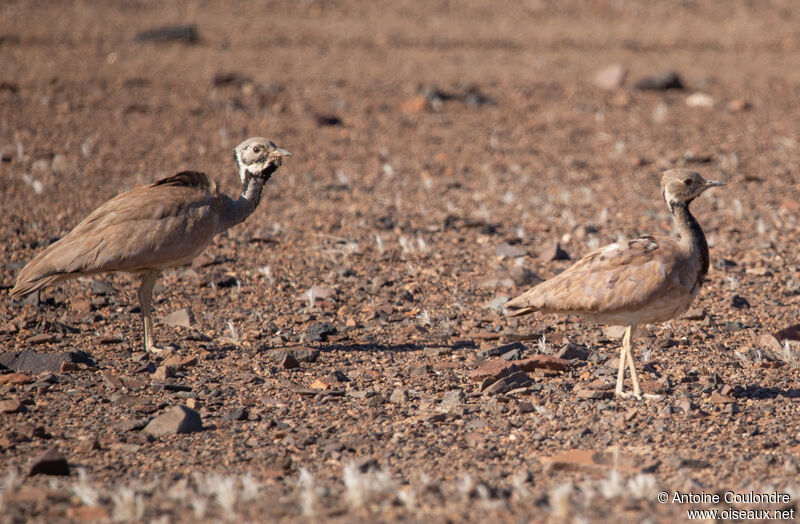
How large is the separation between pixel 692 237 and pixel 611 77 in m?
11.2

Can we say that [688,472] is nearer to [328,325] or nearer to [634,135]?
[328,325]

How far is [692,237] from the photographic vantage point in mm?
7016

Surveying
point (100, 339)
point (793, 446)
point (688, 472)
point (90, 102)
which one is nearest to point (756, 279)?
point (793, 446)

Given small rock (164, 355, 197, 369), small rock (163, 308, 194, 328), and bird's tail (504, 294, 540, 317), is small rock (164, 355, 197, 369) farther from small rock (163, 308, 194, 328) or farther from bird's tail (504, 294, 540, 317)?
bird's tail (504, 294, 540, 317)

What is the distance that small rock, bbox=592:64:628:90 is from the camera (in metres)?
17.5

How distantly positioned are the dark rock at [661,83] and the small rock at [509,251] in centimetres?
840

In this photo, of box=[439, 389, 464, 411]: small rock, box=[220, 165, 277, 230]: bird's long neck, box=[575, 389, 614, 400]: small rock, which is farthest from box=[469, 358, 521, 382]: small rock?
box=[220, 165, 277, 230]: bird's long neck

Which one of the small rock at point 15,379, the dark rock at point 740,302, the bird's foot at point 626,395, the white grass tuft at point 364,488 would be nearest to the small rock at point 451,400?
the bird's foot at point 626,395

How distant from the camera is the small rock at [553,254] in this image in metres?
9.68

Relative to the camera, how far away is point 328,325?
807 centimetres

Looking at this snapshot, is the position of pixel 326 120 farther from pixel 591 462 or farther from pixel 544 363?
pixel 591 462

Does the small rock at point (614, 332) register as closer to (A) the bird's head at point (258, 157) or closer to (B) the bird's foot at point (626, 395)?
(B) the bird's foot at point (626, 395)

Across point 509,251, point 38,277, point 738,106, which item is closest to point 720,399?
point 509,251

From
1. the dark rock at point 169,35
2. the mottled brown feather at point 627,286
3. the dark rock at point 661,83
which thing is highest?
the dark rock at point 169,35
